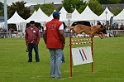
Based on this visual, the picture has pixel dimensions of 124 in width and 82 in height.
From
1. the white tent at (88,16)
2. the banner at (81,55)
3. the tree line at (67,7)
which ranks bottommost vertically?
the banner at (81,55)

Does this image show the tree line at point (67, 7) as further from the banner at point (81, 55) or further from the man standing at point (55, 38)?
the man standing at point (55, 38)

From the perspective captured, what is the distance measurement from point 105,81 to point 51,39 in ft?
6.58

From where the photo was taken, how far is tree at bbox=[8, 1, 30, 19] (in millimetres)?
105938

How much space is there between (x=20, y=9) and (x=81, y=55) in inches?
3722

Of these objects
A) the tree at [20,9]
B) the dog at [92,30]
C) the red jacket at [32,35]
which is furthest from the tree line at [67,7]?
the red jacket at [32,35]

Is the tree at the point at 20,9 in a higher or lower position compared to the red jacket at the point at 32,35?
higher

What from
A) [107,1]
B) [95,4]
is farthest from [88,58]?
[107,1]

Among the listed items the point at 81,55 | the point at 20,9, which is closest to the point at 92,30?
the point at 81,55

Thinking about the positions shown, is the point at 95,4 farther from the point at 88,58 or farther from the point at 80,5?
the point at 88,58

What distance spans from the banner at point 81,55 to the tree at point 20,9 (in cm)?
9255

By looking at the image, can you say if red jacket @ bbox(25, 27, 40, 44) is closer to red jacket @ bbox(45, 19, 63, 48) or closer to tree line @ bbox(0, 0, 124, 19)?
red jacket @ bbox(45, 19, 63, 48)

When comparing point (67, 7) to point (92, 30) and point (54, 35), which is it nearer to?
point (92, 30)

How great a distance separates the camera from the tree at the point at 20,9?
106 meters

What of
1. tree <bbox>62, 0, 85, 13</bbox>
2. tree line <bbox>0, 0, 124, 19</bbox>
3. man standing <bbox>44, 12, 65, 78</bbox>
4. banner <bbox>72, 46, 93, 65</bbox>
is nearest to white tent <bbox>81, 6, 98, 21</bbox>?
banner <bbox>72, 46, 93, 65</bbox>
